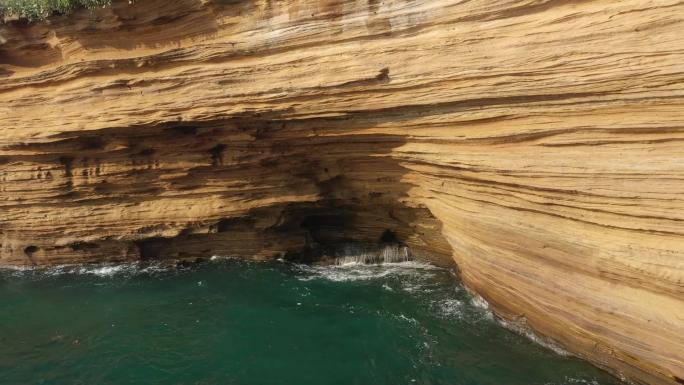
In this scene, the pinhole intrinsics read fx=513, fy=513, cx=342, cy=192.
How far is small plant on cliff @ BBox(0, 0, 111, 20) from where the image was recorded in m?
10.9

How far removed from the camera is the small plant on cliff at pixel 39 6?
10.9m

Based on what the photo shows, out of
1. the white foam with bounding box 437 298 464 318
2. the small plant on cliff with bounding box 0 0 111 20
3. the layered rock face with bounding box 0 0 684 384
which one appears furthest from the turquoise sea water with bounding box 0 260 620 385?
the small plant on cliff with bounding box 0 0 111 20

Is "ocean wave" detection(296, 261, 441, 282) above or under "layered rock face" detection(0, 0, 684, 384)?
under

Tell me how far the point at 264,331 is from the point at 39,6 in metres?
8.75

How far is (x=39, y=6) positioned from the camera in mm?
11289

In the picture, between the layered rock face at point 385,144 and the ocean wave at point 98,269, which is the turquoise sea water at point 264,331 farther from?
the layered rock face at point 385,144

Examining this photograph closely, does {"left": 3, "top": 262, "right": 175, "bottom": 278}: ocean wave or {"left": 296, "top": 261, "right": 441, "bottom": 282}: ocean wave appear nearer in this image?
{"left": 296, "top": 261, "right": 441, "bottom": 282}: ocean wave

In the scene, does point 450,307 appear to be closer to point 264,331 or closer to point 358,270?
point 358,270

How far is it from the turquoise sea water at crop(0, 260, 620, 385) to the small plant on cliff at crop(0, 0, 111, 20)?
19.3 feet

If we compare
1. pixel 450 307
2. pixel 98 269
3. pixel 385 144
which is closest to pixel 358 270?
pixel 450 307

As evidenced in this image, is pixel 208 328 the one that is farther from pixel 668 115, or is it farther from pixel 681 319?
pixel 668 115

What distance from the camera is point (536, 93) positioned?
7.16 meters

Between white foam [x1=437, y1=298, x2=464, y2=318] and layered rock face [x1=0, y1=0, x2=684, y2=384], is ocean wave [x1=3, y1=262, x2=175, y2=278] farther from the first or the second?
white foam [x1=437, y1=298, x2=464, y2=318]

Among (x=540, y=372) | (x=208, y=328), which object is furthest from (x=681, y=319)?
(x=208, y=328)
